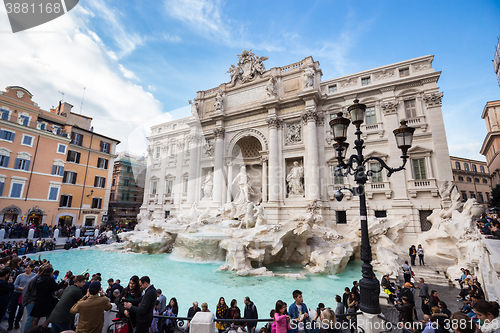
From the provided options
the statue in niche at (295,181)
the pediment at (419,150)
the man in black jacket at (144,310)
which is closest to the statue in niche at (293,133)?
the statue in niche at (295,181)

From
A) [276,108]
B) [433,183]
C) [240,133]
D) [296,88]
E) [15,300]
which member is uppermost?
[296,88]

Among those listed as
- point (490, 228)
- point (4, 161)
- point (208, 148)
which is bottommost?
point (490, 228)

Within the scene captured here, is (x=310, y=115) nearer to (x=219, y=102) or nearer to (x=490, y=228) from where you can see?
(x=219, y=102)

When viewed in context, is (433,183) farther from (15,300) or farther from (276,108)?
(15,300)

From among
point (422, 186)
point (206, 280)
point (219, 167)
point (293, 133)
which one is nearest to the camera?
point (206, 280)

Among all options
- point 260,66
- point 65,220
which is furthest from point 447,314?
point 65,220

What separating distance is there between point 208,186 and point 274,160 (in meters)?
6.94

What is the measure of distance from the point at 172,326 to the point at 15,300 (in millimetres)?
3028

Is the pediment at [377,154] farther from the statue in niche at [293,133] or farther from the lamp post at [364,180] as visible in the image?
the lamp post at [364,180]

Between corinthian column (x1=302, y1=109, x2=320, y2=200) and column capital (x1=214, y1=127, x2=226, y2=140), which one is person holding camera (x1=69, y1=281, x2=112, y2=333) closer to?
corinthian column (x1=302, y1=109, x2=320, y2=200)

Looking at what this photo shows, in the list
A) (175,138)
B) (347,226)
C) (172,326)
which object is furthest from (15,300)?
(175,138)

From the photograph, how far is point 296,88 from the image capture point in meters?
18.6

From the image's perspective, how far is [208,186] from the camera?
2122 cm

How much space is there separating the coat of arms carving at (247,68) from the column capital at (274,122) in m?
4.84
